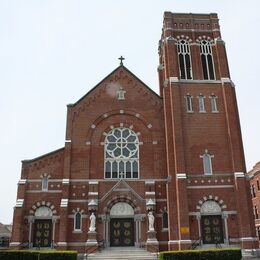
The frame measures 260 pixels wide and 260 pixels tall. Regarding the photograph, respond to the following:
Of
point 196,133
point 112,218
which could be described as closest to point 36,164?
point 112,218

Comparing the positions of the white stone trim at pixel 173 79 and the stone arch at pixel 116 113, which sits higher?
the white stone trim at pixel 173 79

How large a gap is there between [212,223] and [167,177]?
5.34 m

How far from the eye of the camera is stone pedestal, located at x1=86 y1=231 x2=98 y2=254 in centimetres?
2814

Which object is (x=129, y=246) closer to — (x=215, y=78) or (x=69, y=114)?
(x=69, y=114)

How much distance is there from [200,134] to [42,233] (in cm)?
1627

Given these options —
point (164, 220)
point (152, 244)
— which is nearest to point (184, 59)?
point (164, 220)

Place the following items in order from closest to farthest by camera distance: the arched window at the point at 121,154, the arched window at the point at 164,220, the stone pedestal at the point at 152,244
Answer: the stone pedestal at the point at 152,244 < the arched window at the point at 164,220 < the arched window at the point at 121,154

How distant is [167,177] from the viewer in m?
30.6

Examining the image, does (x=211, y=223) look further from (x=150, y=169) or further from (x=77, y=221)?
(x=77, y=221)

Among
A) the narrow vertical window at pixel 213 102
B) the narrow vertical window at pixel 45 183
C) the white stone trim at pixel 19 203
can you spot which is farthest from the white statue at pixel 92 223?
the narrow vertical window at pixel 213 102

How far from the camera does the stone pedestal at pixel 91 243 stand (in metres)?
28.1

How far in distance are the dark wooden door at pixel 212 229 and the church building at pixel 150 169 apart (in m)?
0.08

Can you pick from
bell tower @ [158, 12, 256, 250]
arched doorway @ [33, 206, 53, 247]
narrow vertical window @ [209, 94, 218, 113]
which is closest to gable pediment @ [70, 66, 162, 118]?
bell tower @ [158, 12, 256, 250]

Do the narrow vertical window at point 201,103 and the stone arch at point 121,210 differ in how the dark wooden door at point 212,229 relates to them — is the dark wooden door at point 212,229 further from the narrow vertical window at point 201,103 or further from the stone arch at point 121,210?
the narrow vertical window at point 201,103
